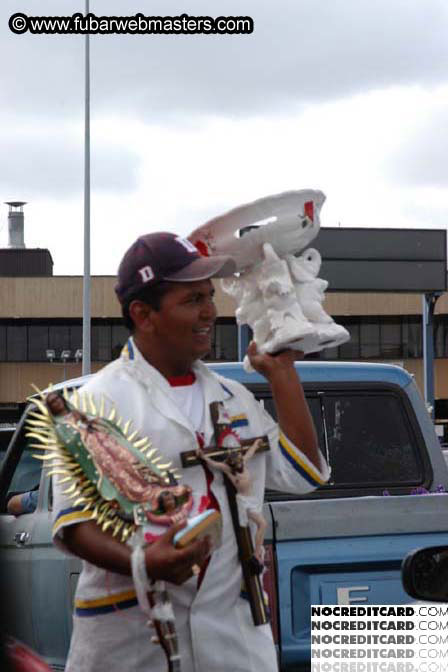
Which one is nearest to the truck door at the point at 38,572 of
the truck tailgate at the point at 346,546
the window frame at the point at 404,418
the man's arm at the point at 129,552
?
the truck tailgate at the point at 346,546

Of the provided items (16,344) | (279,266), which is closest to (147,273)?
(279,266)

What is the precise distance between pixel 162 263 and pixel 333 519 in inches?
99.8

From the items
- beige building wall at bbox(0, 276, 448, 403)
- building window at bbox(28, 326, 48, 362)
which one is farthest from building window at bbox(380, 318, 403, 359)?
building window at bbox(28, 326, 48, 362)

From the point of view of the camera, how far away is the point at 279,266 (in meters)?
3.40

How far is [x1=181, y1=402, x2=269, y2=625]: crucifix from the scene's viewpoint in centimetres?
316

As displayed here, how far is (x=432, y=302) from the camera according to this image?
110 ft

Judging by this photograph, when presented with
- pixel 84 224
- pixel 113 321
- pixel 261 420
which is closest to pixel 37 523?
pixel 261 420

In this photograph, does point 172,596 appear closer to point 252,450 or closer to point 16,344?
point 252,450

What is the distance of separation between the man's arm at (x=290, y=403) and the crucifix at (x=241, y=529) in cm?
18

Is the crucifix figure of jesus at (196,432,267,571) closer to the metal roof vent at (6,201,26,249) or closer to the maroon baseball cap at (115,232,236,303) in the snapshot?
the maroon baseball cap at (115,232,236,303)

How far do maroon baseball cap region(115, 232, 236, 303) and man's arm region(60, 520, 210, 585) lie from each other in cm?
60

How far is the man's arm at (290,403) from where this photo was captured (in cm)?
340

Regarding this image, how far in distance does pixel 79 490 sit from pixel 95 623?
14.2 inches

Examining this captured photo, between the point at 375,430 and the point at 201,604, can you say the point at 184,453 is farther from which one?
the point at 375,430
